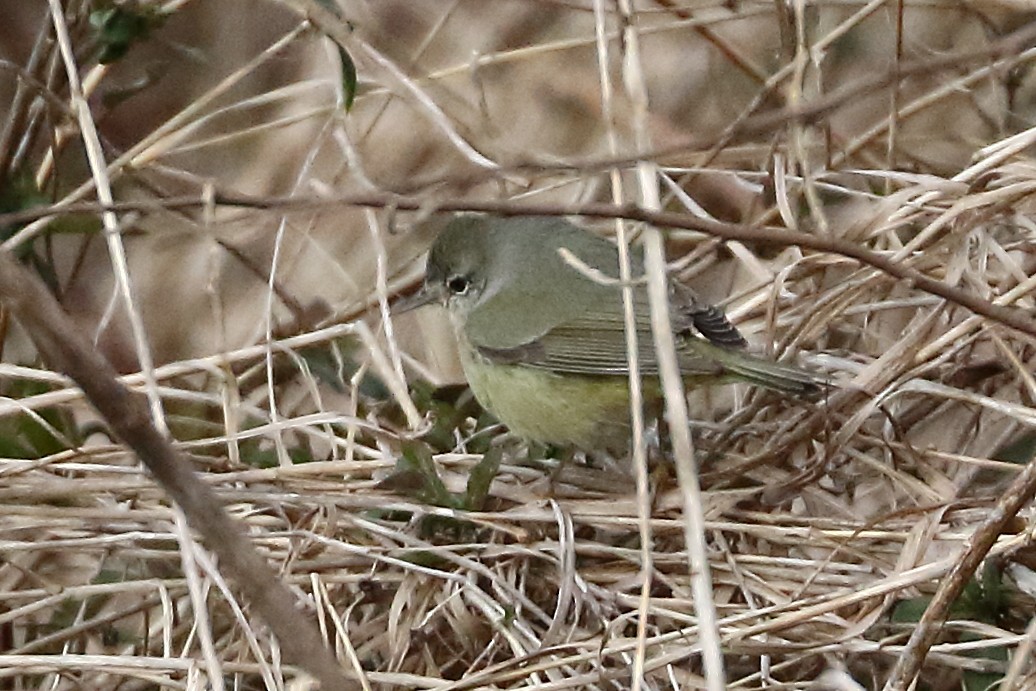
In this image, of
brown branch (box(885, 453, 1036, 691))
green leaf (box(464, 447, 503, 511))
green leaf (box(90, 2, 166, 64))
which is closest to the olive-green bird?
green leaf (box(464, 447, 503, 511))

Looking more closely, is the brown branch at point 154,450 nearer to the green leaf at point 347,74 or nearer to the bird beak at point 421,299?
the green leaf at point 347,74

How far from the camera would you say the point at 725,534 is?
206 cm

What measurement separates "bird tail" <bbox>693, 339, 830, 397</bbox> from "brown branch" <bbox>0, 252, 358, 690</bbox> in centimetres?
112

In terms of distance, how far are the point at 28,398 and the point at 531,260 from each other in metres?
1.02

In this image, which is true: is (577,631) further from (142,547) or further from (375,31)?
(375,31)

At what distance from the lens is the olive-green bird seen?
2375mm

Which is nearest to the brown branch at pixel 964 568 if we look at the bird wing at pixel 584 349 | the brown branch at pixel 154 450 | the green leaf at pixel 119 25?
the brown branch at pixel 154 450

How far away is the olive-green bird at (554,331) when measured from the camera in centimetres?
238

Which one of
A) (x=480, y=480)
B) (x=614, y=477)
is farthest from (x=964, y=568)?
(x=614, y=477)

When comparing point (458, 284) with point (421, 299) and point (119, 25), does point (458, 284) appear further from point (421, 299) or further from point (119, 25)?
point (119, 25)

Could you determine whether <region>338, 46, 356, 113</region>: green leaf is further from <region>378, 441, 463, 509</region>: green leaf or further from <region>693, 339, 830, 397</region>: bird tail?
<region>693, 339, 830, 397</region>: bird tail

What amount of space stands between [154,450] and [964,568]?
3.20ft

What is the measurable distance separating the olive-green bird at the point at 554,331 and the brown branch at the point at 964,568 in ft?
2.07

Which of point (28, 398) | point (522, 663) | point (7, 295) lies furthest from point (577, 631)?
point (7, 295)
